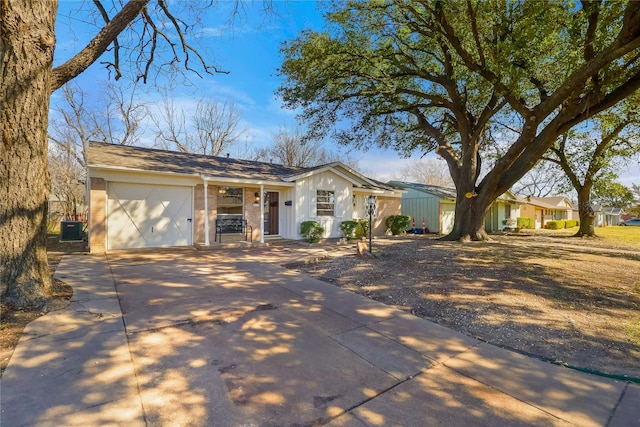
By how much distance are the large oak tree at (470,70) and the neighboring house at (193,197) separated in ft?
10.5

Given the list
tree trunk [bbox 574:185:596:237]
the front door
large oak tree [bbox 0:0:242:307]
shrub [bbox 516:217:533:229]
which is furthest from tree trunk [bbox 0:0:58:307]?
shrub [bbox 516:217:533:229]

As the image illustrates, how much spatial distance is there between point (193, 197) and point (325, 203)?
5728 mm

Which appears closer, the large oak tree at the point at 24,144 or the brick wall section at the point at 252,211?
the large oak tree at the point at 24,144

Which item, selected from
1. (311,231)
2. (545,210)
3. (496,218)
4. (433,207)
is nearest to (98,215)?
(311,231)

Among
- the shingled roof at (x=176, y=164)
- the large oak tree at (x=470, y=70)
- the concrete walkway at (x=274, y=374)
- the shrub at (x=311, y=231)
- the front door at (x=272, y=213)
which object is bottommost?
the concrete walkway at (x=274, y=374)

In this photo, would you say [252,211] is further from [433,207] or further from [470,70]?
[433,207]

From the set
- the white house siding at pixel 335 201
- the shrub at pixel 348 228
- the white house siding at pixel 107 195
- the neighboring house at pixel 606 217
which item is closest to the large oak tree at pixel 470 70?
the white house siding at pixel 335 201

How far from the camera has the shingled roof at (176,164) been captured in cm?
1014

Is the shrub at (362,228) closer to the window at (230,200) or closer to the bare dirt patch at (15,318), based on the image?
the window at (230,200)

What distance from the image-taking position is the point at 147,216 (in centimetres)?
1071

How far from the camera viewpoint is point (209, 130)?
2520cm

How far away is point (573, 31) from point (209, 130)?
23.5 metres

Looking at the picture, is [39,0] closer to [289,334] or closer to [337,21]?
[289,334]

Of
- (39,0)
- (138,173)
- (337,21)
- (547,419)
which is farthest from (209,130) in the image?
(547,419)
